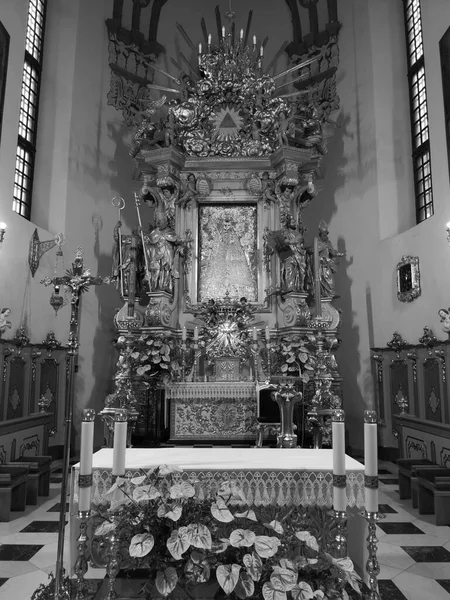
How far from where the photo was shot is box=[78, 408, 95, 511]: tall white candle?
7.27 feet

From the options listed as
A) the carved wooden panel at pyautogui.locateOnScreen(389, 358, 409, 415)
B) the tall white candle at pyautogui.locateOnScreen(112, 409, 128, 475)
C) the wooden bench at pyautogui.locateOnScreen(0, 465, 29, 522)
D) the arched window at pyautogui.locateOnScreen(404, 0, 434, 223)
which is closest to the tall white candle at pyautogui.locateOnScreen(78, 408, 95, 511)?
the tall white candle at pyautogui.locateOnScreen(112, 409, 128, 475)

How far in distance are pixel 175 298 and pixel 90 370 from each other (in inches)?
88.8

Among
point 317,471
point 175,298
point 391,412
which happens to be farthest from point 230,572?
point 175,298

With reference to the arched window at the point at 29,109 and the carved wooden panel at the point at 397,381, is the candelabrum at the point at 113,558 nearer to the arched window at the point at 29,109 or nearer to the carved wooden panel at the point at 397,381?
the carved wooden panel at the point at 397,381

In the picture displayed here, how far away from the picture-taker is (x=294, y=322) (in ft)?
30.1

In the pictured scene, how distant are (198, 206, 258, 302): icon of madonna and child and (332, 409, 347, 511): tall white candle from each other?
293 inches

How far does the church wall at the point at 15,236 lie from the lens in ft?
24.6

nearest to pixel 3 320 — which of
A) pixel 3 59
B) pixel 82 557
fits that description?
pixel 3 59

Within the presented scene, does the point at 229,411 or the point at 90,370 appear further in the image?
the point at 90,370

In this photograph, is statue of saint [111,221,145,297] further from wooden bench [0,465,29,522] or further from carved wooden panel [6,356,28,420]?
wooden bench [0,465,29,522]

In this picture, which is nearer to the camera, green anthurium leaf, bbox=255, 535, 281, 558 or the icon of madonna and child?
green anthurium leaf, bbox=255, 535, 281, 558

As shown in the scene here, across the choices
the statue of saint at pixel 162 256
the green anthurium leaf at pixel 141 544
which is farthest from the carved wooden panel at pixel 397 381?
the green anthurium leaf at pixel 141 544

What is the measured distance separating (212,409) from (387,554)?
488 cm

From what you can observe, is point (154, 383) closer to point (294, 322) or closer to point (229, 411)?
point (229, 411)
